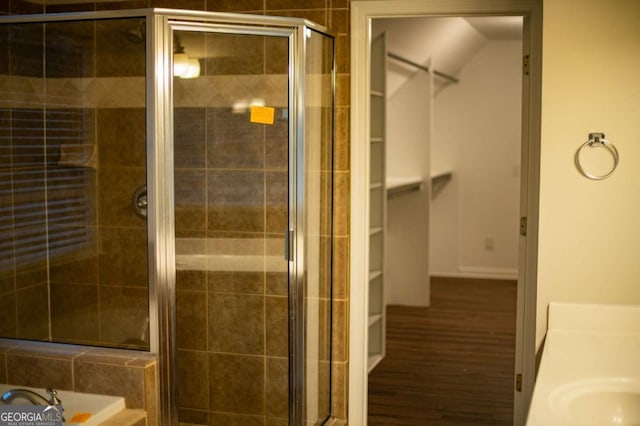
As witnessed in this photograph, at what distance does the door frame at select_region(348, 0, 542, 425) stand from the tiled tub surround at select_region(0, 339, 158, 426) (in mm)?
1012

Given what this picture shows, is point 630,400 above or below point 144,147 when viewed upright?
below

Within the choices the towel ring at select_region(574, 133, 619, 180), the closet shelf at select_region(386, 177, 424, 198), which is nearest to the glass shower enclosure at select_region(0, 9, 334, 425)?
the towel ring at select_region(574, 133, 619, 180)

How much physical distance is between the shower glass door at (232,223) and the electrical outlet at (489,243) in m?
4.92

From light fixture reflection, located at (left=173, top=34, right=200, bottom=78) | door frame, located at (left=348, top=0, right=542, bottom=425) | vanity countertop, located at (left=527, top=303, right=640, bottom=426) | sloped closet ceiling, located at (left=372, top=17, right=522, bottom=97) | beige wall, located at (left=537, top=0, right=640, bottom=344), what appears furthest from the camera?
sloped closet ceiling, located at (left=372, top=17, right=522, bottom=97)

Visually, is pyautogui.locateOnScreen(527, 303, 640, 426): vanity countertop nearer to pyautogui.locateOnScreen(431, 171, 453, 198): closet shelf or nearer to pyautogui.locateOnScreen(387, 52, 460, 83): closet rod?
pyautogui.locateOnScreen(387, 52, 460, 83): closet rod

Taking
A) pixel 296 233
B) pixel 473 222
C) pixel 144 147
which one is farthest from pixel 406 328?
pixel 144 147

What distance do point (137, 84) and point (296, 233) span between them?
2.74ft

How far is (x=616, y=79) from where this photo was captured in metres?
2.73

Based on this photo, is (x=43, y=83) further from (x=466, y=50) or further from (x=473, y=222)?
(x=473, y=222)

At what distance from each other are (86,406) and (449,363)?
268cm

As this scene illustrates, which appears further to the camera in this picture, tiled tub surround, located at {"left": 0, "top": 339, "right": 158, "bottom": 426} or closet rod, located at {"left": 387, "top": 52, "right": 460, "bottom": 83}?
closet rod, located at {"left": 387, "top": 52, "right": 460, "bottom": 83}

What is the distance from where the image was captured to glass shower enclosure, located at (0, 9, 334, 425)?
2.97 metres

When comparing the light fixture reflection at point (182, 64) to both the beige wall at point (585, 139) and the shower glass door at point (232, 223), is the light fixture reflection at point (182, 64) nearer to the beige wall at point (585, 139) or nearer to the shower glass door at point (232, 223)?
the shower glass door at point (232, 223)

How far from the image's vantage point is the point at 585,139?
2750 mm
